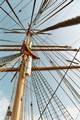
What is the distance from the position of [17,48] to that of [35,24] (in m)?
1.72

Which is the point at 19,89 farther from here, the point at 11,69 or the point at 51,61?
the point at 51,61

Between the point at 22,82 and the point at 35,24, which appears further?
the point at 35,24

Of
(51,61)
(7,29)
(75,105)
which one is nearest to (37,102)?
(75,105)

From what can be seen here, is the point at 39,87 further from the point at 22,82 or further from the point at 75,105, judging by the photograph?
the point at 22,82

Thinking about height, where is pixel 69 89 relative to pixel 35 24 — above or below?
below

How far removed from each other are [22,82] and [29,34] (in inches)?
242

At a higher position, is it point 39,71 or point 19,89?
point 19,89

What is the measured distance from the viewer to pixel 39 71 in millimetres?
13547

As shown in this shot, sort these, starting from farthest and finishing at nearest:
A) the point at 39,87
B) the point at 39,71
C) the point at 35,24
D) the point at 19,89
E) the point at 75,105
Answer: the point at 35,24 → the point at 39,71 → the point at 39,87 → the point at 75,105 → the point at 19,89

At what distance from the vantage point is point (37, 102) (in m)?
11.8

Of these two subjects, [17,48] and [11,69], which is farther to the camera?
[17,48]

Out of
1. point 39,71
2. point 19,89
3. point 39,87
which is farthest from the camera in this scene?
point 39,71

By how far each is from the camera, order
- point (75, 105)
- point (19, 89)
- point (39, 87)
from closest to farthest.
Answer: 1. point (19, 89)
2. point (75, 105)
3. point (39, 87)

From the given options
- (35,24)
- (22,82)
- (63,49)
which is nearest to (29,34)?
(35,24)
